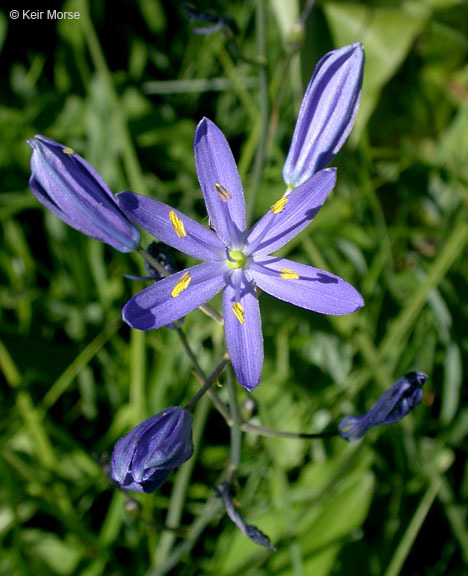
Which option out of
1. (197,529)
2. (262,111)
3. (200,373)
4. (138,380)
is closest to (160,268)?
(200,373)

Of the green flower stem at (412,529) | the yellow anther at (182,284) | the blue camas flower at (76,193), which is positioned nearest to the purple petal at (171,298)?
the yellow anther at (182,284)

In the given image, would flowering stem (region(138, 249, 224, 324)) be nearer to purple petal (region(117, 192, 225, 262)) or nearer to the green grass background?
purple petal (region(117, 192, 225, 262))

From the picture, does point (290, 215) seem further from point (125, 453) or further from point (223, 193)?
point (125, 453)

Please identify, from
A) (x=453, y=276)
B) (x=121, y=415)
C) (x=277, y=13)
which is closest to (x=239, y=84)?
(x=277, y=13)

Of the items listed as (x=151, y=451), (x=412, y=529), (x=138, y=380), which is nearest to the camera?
(x=151, y=451)

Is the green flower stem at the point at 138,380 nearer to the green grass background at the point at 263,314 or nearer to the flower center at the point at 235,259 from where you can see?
the green grass background at the point at 263,314

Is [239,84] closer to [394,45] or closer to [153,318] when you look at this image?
[394,45]
